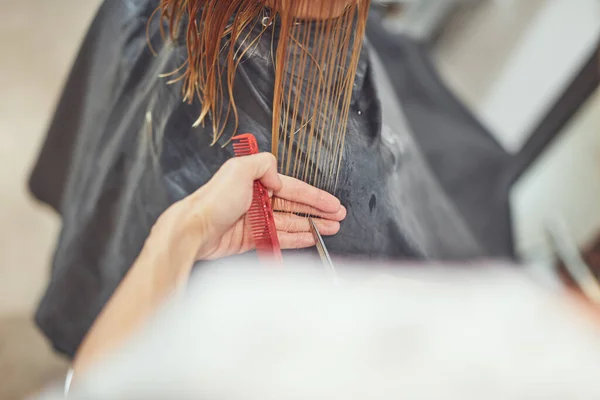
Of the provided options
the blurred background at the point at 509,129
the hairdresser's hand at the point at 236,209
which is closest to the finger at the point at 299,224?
the hairdresser's hand at the point at 236,209

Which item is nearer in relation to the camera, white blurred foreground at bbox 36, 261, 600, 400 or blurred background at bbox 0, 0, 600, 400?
white blurred foreground at bbox 36, 261, 600, 400

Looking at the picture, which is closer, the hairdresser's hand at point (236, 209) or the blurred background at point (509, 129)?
the hairdresser's hand at point (236, 209)

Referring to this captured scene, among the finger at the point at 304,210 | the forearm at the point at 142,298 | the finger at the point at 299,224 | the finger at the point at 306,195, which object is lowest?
the forearm at the point at 142,298

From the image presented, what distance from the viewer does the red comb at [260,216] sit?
37 centimetres

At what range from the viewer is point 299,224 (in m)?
0.39

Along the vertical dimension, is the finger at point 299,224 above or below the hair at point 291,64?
below

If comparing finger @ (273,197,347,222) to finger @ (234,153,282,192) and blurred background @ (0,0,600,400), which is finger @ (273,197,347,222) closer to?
finger @ (234,153,282,192)

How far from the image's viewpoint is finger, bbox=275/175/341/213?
38 centimetres

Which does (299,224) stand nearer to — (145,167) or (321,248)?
(321,248)

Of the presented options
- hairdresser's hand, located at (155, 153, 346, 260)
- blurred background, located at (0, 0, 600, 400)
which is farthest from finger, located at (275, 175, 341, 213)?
blurred background, located at (0, 0, 600, 400)

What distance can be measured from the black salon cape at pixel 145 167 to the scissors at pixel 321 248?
1 centimetres

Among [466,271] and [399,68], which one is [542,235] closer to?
[466,271]

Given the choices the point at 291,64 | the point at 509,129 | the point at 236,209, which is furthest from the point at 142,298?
A: the point at 509,129

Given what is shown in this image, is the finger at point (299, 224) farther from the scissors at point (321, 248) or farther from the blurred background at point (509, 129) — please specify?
the blurred background at point (509, 129)
